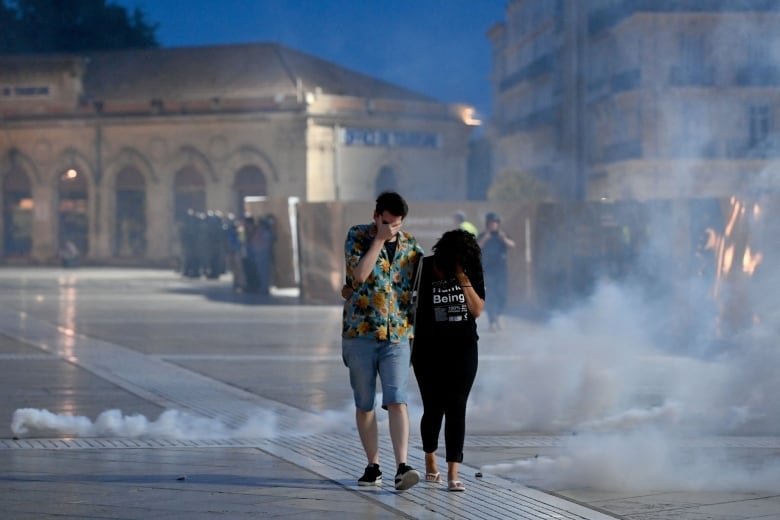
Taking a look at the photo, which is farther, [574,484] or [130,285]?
[130,285]

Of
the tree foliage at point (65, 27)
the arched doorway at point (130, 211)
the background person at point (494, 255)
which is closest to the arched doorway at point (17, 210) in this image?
the arched doorway at point (130, 211)

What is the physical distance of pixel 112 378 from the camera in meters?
13.2

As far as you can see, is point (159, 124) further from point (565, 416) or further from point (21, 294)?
point (565, 416)

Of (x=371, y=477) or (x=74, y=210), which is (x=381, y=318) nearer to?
(x=371, y=477)

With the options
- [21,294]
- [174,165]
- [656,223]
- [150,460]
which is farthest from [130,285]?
[150,460]

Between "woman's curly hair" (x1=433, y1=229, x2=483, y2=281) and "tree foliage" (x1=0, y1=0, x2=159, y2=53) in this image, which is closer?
"woman's curly hair" (x1=433, y1=229, x2=483, y2=281)

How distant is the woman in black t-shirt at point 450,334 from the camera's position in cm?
765

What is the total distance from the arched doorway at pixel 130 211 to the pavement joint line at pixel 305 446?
1774 inches

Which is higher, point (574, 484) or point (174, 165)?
point (174, 165)

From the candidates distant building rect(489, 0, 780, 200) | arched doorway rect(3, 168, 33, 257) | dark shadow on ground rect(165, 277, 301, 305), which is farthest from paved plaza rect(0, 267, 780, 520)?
arched doorway rect(3, 168, 33, 257)

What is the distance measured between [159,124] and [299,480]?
5261cm

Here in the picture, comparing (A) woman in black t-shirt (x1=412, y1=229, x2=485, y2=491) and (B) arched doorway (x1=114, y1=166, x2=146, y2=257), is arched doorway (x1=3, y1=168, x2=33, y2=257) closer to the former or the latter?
(B) arched doorway (x1=114, y1=166, x2=146, y2=257)

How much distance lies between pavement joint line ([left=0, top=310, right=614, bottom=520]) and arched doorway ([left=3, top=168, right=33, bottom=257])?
4727 centimetres

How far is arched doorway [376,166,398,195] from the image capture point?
58156 millimetres
